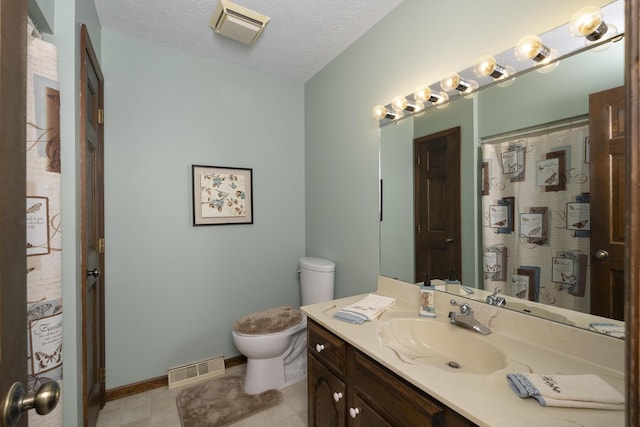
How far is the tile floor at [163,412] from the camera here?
1.74m

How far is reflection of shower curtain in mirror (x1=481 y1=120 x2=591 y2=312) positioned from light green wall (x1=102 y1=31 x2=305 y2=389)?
1.75m

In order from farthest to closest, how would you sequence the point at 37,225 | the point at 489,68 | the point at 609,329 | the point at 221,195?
the point at 221,195, the point at 489,68, the point at 37,225, the point at 609,329

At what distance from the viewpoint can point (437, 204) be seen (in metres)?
1.50

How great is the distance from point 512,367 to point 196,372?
215 cm

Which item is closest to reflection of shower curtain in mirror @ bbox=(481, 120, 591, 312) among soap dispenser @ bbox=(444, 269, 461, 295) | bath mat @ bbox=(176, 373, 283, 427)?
soap dispenser @ bbox=(444, 269, 461, 295)

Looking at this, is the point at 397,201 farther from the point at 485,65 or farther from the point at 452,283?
the point at 485,65

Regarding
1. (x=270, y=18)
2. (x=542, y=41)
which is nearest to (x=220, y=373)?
(x=270, y=18)

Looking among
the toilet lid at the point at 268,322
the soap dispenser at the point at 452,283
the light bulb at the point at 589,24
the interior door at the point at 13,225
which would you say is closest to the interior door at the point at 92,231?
the toilet lid at the point at 268,322

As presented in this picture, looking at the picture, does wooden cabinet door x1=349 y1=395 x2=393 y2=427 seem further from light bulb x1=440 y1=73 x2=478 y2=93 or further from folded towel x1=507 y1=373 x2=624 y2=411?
light bulb x1=440 y1=73 x2=478 y2=93

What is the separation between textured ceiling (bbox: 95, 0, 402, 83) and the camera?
170 centimetres

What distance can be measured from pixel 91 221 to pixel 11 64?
4.78 feet

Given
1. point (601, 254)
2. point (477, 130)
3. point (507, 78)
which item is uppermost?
point (507, 78)

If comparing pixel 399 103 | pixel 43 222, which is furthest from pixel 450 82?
pixel 43 222

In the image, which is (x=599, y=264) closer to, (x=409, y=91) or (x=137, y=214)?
(x=409, y=91)
